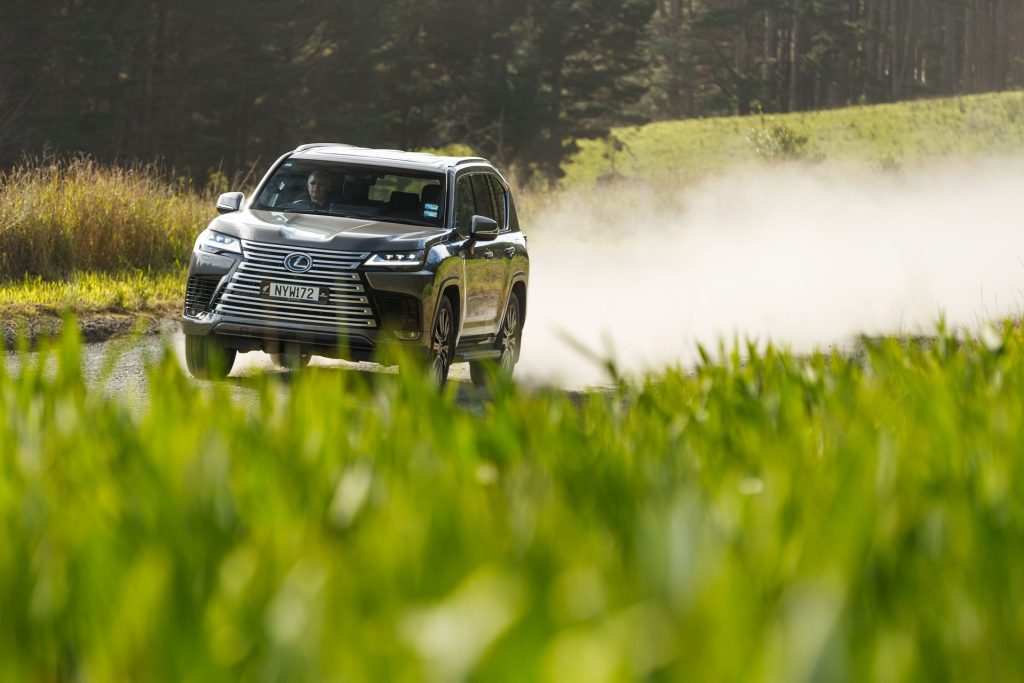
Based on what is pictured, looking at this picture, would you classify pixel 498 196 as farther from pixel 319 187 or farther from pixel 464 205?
pixel 319 187

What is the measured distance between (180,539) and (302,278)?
951cm

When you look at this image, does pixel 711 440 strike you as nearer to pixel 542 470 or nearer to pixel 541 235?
pixel 542 470

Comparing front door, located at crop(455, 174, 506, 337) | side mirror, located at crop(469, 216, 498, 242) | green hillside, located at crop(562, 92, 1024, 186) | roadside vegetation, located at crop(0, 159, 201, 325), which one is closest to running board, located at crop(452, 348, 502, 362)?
front door, located at crop(455, 174, 506, 337)

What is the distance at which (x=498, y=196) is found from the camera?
14969 mm

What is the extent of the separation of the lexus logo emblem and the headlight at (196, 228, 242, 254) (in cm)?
41

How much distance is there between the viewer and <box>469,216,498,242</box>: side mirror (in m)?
13.1

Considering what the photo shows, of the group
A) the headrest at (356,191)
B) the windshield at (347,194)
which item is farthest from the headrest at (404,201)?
the headrest at (356,191)

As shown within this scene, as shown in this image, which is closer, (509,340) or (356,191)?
(356,191)

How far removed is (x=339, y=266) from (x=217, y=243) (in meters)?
1.02

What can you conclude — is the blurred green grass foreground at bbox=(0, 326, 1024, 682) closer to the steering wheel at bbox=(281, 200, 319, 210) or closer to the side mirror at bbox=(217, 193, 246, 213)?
the side mirror at bbox=(217, 193, 246, 213)

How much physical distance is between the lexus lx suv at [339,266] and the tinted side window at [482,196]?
1.81ft

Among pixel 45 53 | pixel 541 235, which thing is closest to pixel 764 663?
pixel 541 235

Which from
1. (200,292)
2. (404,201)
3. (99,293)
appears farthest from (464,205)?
(99,293)

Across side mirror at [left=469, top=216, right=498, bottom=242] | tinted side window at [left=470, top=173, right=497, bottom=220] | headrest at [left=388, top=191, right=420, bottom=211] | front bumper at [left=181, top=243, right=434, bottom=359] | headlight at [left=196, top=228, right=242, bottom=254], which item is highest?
tinted side window at [left=470, top=173, right=497, bottom=220]
